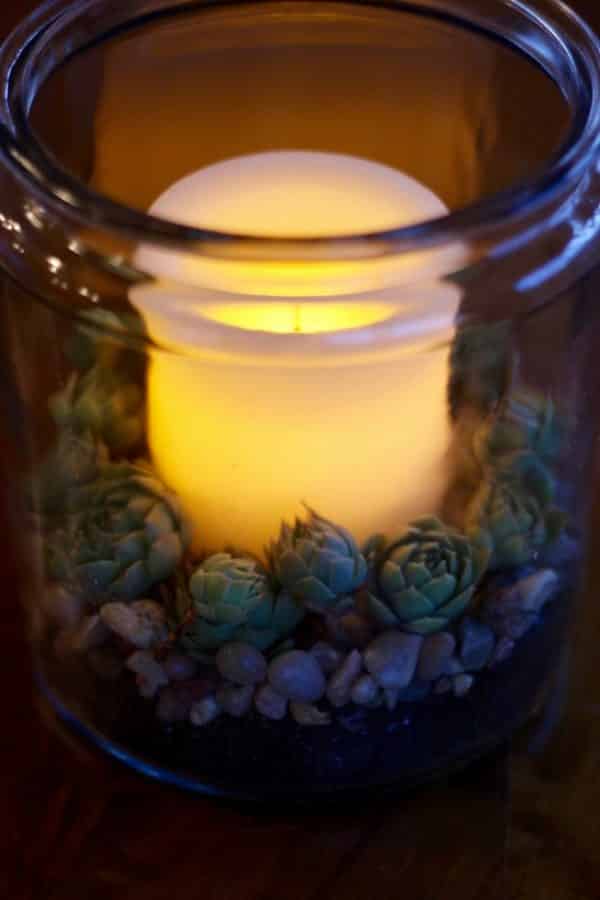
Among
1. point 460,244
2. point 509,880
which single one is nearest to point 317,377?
point 460,244

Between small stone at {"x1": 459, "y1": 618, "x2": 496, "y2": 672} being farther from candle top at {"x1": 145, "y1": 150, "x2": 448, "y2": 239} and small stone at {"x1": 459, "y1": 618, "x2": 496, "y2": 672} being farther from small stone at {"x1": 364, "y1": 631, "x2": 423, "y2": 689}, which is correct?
candle top at {"x1": 145, "y1": 150, "x2": 448, "y2": 239}

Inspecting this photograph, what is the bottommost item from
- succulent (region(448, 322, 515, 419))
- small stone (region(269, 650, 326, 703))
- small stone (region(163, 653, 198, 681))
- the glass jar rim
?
small stone (region(163, 653, 198, 681))

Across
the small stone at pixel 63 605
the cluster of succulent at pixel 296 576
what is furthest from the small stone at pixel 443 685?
the small stone at pixel 63 605

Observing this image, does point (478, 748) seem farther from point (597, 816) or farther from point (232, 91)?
point (232, 91)

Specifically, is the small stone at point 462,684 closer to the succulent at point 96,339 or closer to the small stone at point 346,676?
the small stone at point 346,676

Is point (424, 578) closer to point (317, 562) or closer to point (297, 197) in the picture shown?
point (317, 562)

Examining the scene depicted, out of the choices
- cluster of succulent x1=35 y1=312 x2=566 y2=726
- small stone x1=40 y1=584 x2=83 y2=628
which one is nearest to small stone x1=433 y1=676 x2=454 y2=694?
cluster of succulent x1=35 y1=312 x2=566 y2=726

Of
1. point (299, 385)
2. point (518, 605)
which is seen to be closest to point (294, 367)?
point (299, 385)
